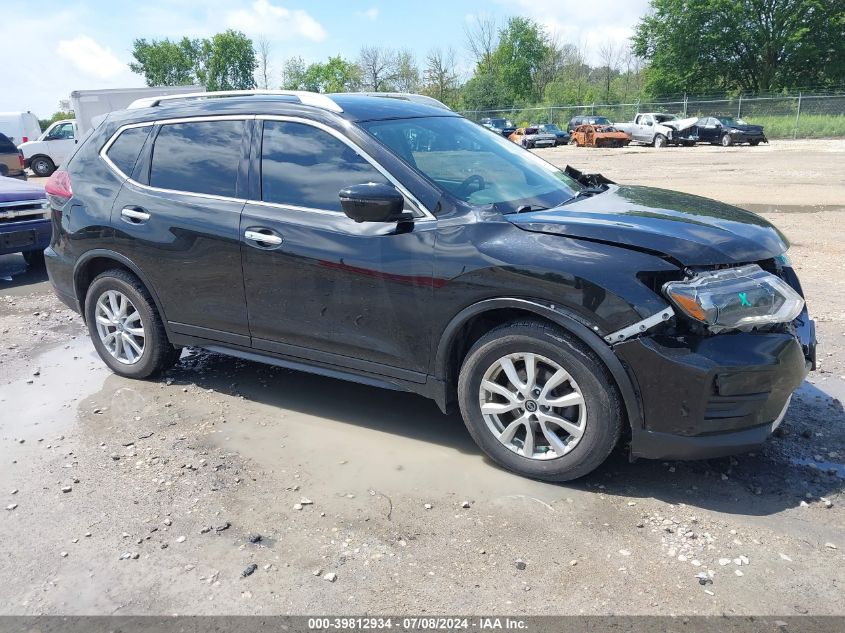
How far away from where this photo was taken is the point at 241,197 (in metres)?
4.25

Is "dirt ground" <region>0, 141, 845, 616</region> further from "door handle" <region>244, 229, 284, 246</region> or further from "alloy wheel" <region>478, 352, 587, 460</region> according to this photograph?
"door handle" <region>244, 229, 284, 246</region>

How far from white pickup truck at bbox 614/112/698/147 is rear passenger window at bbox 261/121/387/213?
3611cm

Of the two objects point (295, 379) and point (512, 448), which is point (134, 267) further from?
point (512, 448)

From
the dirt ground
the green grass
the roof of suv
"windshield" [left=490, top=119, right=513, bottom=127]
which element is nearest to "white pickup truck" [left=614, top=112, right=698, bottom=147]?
the green grass

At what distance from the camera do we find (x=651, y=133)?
3809 centimetres

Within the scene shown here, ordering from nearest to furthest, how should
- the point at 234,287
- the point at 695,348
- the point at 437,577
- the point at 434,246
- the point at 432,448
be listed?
1. the point at 437,577
2. the point at 695,348
3. the point at 434,246
4. the point at 432,448
5. the point at 234,287

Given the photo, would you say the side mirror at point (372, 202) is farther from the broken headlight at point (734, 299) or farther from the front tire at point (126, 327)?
the front tire at point (126, 327)

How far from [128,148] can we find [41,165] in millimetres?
25587

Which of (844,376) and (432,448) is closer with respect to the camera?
(432,448)

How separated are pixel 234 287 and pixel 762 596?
318 centimetres

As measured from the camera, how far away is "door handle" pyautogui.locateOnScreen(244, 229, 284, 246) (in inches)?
160

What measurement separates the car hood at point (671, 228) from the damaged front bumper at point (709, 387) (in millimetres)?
392

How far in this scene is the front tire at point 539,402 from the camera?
328 centimetres

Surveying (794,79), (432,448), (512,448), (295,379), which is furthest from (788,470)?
(794,79)
